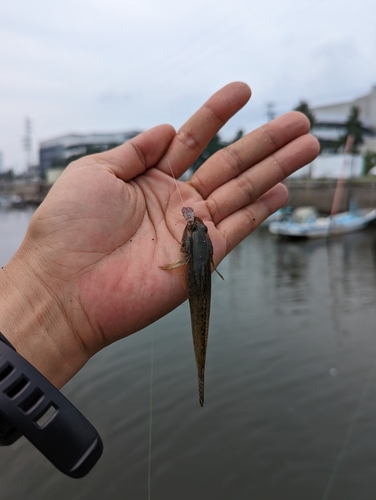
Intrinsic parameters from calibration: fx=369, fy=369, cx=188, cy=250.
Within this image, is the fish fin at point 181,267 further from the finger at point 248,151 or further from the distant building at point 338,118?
the distant building at point 338,118

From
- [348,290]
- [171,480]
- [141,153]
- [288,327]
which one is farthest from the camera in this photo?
[348,290]

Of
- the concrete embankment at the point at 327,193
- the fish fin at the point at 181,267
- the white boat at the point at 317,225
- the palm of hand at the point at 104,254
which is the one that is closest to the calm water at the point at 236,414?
the palm of hand at the point at 104,254

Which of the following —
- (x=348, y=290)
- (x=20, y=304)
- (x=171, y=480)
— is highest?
(x=20, y=304)

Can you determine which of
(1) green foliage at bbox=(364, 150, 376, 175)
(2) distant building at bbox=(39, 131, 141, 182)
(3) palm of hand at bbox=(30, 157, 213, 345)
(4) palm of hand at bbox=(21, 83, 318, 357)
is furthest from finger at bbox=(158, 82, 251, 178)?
(1) green foliage at bbox=(364, 150, 376, 175)

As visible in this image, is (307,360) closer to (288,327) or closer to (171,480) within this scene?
(288,327)

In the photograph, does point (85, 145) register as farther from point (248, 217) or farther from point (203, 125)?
point (248, 217)

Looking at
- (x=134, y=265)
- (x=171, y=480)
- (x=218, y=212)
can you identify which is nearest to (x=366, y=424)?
(x=171, y=480)
